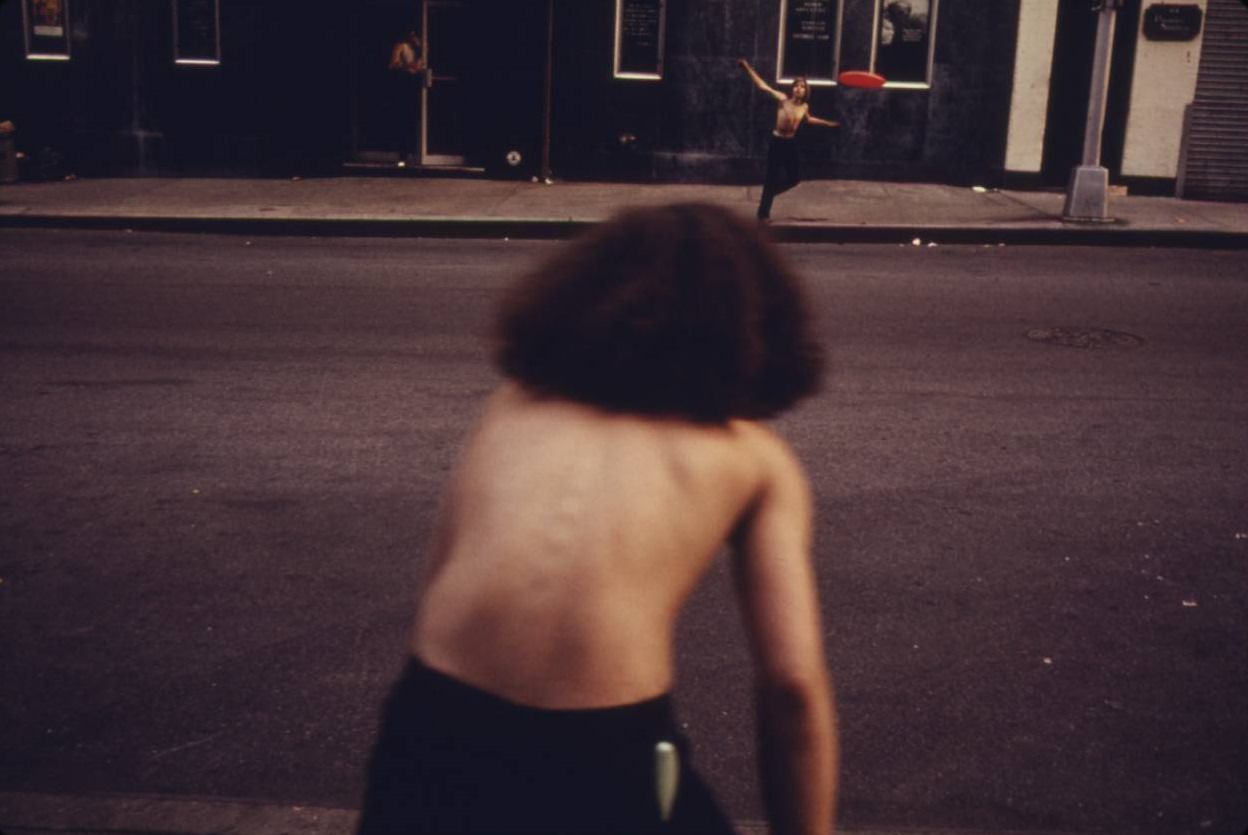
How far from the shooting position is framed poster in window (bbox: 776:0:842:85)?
18250 mm

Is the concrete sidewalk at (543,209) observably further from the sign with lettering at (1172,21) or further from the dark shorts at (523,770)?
the dark shorts at (523,770)

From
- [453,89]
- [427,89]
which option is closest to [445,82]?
[453,89]

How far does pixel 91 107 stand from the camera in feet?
62.7

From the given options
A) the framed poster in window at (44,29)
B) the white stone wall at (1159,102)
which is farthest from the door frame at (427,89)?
the white stone wall at (1159,102)

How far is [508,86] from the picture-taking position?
1881cm

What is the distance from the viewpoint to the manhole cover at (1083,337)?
9.64 meters

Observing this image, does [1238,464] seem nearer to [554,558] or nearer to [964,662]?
[964,662]

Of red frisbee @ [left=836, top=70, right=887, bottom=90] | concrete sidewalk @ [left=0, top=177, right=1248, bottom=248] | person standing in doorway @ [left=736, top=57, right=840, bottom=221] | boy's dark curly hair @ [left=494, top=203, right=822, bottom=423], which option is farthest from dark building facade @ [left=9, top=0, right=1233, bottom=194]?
boy's dark curly hair @ [left=494, top=203, right=822, bottom=423]

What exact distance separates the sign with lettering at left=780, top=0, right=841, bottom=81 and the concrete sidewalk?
1.48 metres

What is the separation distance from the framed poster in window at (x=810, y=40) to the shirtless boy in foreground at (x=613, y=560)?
56.0 ft

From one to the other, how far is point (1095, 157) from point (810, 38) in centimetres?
452

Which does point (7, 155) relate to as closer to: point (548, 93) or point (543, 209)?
point (548, 93)

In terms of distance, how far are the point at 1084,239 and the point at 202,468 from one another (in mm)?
10671

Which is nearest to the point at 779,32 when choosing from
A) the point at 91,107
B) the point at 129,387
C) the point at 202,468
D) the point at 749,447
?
the point at 91,107
